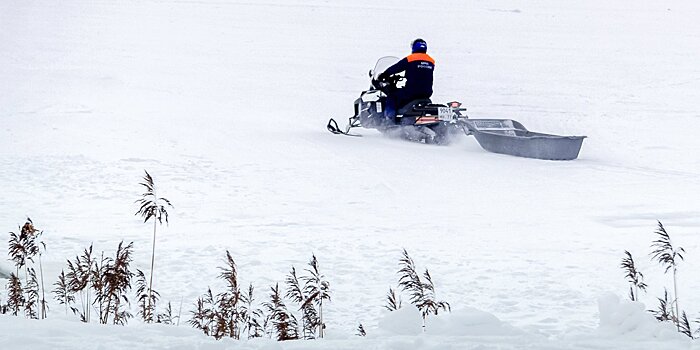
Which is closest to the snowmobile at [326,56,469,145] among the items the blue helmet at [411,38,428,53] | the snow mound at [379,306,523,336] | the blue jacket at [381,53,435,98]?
the blue jacket at [381,53,435,98]

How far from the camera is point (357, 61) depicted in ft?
77.2

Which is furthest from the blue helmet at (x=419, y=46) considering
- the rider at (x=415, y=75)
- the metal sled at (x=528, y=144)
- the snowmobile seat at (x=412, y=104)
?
the metal sled at (x=528, y=144)

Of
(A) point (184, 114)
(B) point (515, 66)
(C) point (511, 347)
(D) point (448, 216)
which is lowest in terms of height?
(C) point (511, 347)

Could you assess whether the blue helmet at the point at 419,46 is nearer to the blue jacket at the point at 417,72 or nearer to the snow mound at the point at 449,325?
the blue jacket at the point at 417,72

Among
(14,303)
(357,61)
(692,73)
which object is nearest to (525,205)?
(14,303)

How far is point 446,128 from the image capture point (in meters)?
12.1

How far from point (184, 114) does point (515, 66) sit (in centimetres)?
1072

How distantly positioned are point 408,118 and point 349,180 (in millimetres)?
2915

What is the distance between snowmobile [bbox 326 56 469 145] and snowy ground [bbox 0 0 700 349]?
27 centimetres

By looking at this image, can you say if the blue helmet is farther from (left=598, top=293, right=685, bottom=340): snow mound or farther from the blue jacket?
(left=598, top=293, right=685, bottom=340): snow mound

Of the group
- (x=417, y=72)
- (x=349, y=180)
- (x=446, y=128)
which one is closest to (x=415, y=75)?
(x=417, y=72)

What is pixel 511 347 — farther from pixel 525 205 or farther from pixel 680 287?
pixel 525 205

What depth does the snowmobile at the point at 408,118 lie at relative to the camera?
1206cm

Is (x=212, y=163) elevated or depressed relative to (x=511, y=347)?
elevated
